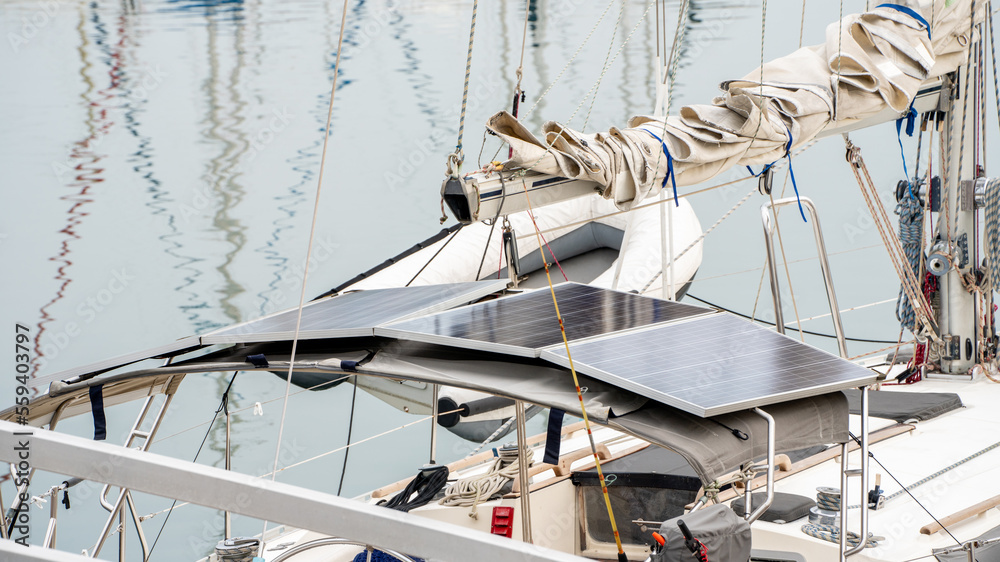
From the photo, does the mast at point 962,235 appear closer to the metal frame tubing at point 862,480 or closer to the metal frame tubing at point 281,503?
the metal frame tubing at point 862,480

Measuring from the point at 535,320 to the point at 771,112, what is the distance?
1.59 m

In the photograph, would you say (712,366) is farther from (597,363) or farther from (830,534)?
(830,534)

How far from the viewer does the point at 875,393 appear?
185 inches

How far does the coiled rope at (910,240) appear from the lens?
4.95 meters

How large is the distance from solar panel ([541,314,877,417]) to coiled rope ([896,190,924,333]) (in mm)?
2830

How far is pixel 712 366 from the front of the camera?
2.20 m

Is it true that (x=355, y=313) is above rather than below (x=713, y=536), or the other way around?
above

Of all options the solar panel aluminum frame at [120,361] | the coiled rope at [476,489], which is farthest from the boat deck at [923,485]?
the solar panel aluminum frame at [120,361]

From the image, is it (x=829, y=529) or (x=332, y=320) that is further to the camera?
(x=829, y=529)

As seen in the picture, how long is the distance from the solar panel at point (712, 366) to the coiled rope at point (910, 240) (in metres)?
2.83

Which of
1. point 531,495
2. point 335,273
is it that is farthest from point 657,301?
point 335,273

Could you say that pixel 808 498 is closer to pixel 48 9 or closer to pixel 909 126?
pixel 909 126

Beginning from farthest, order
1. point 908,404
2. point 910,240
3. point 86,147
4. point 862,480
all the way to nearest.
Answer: point 86,147, point 910,240, point 908,404, point 862,480

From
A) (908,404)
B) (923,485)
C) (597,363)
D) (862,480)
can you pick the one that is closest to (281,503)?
(597,363)
